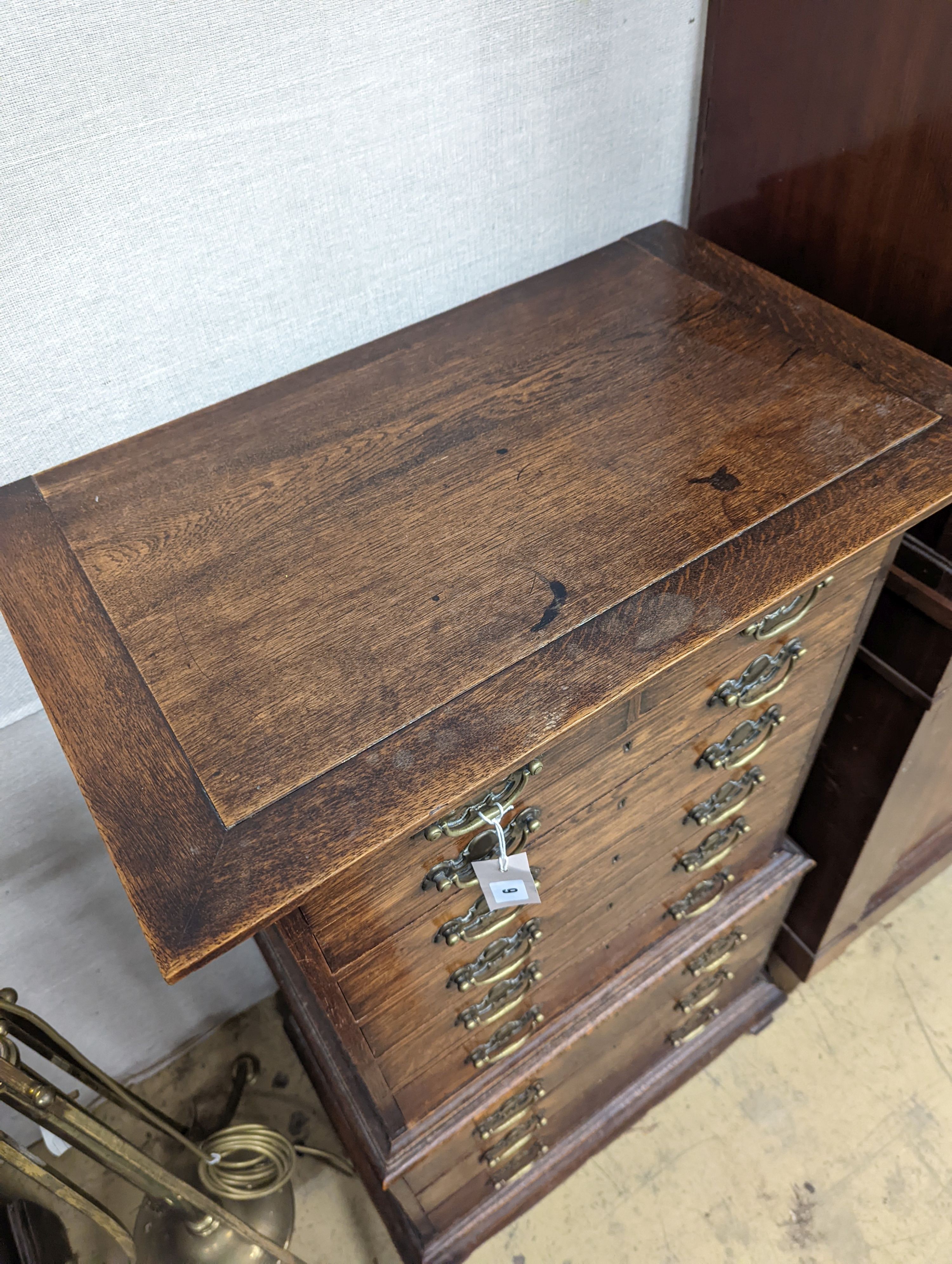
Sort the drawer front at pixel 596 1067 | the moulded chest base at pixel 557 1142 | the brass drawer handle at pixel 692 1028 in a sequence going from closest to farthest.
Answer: the drawer front at pixel 596 1067 → the moulded chest base at pixel 557 1142 → the brass drawer handle at pixel 692 1028

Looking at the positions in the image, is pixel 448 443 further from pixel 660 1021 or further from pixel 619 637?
pixel 660 1021

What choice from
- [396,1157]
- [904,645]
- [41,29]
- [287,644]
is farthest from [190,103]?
[396,1157]

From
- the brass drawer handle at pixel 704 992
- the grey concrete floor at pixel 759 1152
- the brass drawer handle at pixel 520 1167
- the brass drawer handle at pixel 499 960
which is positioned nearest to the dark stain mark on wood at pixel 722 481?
the brass drawer handle at pixel 499 960

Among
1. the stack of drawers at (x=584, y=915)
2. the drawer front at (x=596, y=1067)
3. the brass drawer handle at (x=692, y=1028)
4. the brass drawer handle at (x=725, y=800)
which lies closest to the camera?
the stack of drawers at (x=584, y=915)

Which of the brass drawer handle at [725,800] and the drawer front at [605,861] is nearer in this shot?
the drawer front at [605,861]

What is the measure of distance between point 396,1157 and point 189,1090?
24.2 inches

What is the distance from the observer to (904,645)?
938mm

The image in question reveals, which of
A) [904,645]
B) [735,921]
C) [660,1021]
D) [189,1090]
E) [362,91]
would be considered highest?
[362,91]

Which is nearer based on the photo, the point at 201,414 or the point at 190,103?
the point at 190,103

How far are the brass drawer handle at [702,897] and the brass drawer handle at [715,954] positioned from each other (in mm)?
81

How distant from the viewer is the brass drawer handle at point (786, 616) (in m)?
0.70

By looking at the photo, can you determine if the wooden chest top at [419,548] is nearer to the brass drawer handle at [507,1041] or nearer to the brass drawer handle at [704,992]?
the brass drawer handle at [507,1041]

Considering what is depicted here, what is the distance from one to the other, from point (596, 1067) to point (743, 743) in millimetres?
520

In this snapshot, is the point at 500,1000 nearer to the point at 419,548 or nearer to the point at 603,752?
the point at 603,752
